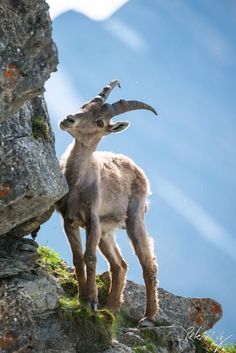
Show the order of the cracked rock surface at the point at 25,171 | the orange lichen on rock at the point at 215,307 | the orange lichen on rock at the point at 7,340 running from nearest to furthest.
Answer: the cracked rock surface at the point at 25,171
the orange lichen on rock at the point at 7,340
the orange lichen on rock at the point at 215,307

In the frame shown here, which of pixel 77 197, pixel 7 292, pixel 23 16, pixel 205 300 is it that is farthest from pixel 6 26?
pixel 205 300

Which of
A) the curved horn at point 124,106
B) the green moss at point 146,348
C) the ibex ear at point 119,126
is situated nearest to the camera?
the green moss at point 146,348

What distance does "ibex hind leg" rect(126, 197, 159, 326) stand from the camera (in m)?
16.3

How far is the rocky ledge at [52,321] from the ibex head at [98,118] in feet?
9.63

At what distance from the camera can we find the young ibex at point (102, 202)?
14508 mm

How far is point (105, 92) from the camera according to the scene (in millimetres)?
15672

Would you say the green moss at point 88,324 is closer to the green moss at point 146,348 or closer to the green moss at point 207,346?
the green moss at point 146,348

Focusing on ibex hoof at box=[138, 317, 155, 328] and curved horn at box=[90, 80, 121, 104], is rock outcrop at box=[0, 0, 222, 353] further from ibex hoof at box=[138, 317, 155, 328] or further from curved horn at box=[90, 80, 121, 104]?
curved horn at box=[90, 80, 121, 104]

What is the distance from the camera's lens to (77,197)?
48.3 feet

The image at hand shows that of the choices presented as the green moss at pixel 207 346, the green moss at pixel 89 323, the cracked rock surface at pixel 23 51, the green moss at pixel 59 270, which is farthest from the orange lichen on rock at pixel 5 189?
the green moss at pixel 207 346

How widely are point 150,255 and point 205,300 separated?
7.53ft

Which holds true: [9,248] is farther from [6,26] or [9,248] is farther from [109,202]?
[6,26]

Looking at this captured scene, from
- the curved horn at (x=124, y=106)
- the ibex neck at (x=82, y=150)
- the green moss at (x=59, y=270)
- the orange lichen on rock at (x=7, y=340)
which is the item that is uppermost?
the curved horn at (x=124, y=106)

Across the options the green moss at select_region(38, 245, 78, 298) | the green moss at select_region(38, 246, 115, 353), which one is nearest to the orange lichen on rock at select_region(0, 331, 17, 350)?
the green moss at select_region(38, 246, 115, 353)
